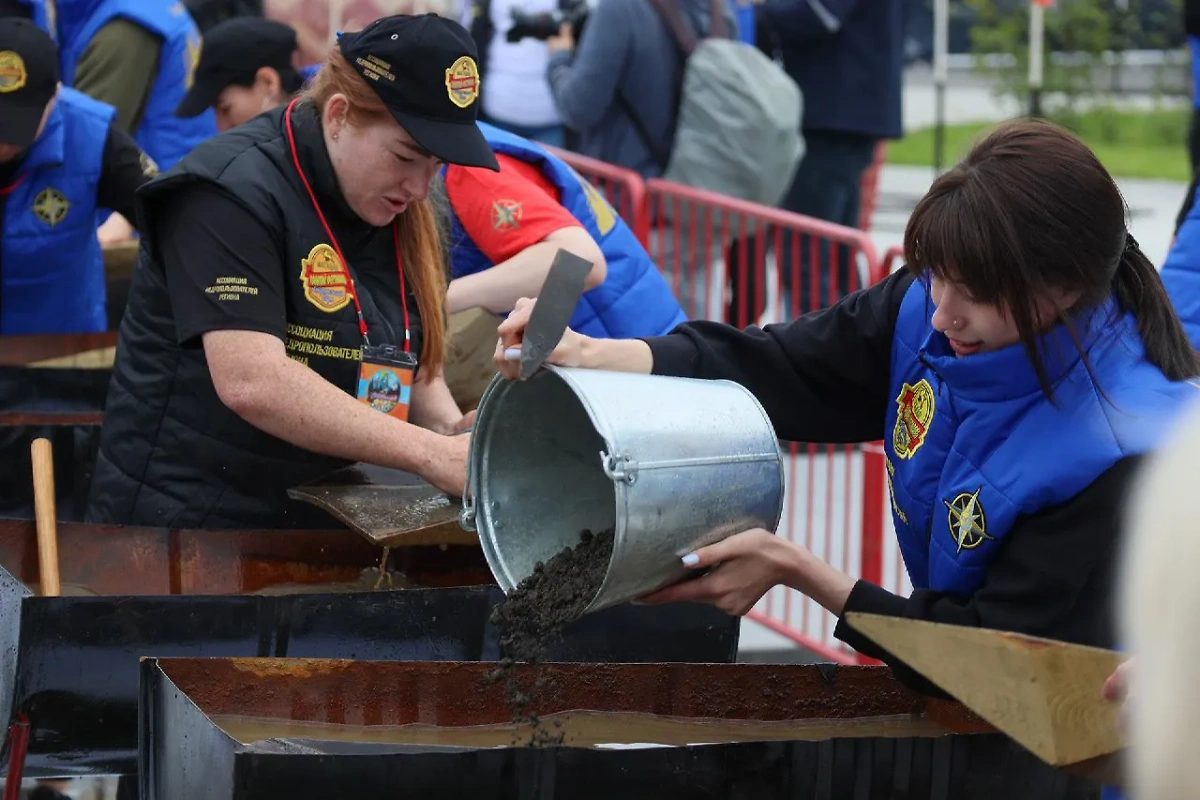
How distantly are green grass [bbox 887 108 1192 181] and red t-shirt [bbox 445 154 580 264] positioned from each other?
1135 centimetres

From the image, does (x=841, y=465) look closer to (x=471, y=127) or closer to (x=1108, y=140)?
(x=471, y=127)

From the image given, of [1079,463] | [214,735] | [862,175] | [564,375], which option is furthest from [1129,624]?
[862,175]

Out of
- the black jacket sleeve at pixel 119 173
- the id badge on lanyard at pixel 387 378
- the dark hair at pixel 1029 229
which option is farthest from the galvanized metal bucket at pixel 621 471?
the black jacket sleeve at pixel 119 173

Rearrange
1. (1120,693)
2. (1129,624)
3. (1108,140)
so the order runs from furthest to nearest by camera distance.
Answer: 1. (1108,140)
2. (1120,693)
3. (1129,624)

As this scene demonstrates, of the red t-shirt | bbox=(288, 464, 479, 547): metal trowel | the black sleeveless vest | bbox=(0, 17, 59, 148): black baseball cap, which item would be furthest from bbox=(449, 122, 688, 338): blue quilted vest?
bbox=(0, 17, 59, 148): black baseball cap

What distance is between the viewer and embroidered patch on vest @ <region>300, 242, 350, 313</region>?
3246 millimetres

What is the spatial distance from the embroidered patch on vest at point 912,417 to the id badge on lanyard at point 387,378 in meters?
Answer: 1.10

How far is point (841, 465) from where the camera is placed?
6547mm

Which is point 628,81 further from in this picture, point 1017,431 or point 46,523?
point 1017,431

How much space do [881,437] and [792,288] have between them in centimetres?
347

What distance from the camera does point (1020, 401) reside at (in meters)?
2.34

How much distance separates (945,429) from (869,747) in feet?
1.52

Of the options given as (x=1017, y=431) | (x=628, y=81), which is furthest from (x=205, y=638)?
(x=628, y=81)

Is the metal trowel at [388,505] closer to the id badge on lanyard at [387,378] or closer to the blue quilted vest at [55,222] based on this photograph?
the id badge on lanyard at [387,378]
